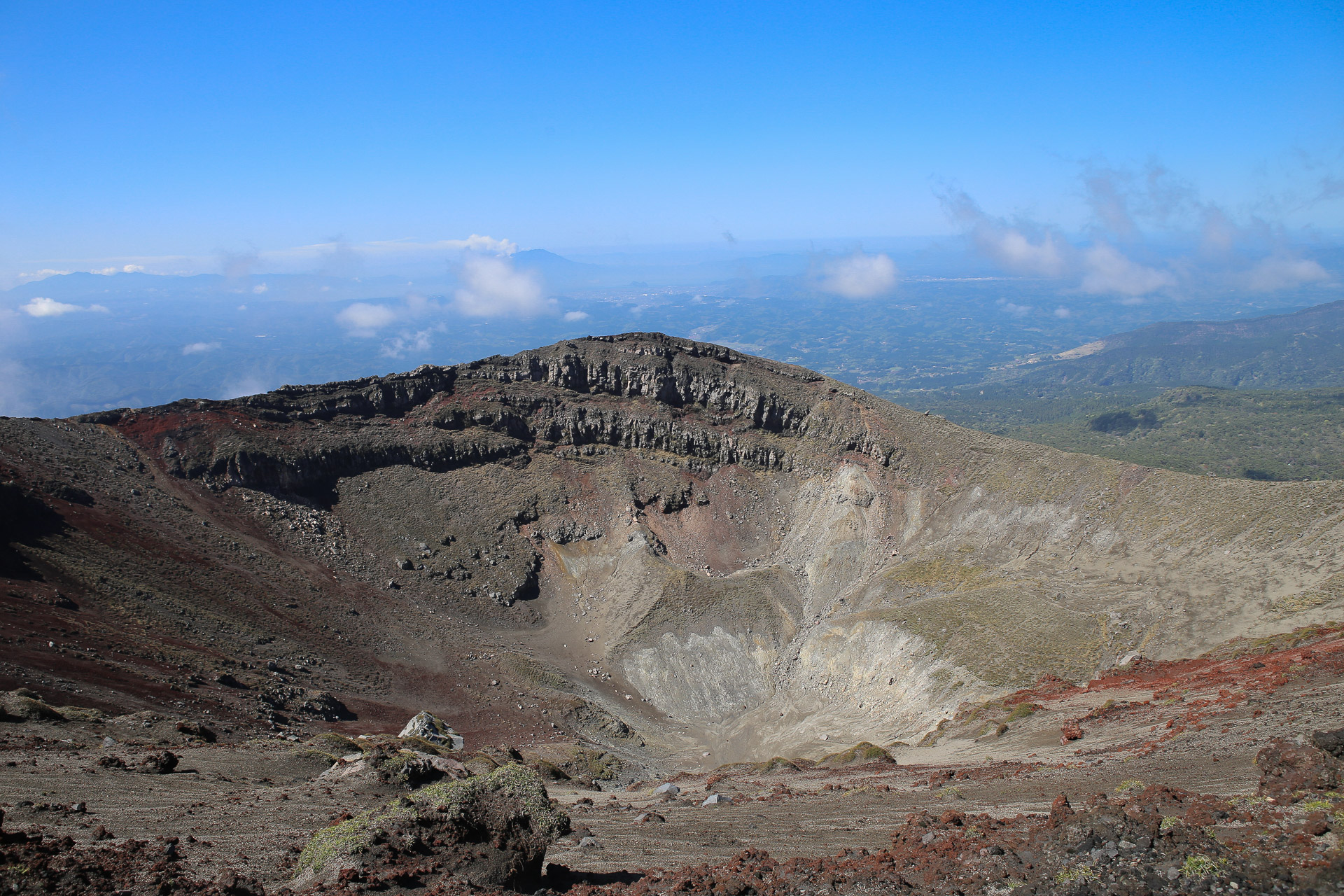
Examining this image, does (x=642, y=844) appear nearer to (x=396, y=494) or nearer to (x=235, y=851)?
(x=235, y=851)

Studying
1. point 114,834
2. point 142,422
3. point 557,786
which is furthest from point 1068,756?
point 142,422

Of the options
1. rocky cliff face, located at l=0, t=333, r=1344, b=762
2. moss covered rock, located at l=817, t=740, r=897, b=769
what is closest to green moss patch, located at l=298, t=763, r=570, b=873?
moss covered rock, located at l=817, t=740, r=897, b=769

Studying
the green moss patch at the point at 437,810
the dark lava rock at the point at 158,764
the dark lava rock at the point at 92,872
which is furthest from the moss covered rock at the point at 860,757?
the dark lava rock at the point at 158,764

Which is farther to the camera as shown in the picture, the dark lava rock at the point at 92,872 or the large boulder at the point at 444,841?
the large boulder at the point at 444,841

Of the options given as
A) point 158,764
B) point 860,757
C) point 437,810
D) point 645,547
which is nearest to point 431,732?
point 158,764

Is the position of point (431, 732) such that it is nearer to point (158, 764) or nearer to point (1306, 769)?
point (158, 764)

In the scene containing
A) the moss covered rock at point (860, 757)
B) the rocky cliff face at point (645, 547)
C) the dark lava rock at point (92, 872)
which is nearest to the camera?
the dark lava rock at point (92, 872)

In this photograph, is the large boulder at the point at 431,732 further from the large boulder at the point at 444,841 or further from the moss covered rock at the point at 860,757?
the large boulder at the point at 444,841

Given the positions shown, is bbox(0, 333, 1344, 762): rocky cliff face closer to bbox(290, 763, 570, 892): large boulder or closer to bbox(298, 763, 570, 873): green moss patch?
bbox(298, 763, 570, 873): green moss patch
